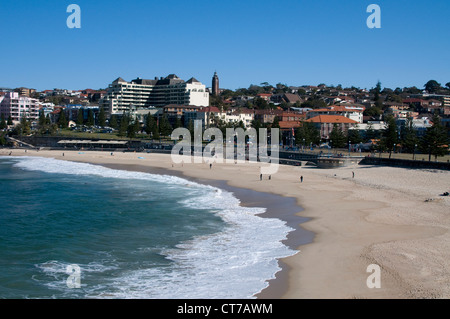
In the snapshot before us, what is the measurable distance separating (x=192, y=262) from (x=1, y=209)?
17.9 m

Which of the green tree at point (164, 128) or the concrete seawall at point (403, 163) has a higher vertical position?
the green tree at point (164, 128)

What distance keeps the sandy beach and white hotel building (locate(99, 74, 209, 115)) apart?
82.0 metres

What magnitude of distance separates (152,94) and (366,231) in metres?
122

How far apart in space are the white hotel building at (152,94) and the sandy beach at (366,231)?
269 ft

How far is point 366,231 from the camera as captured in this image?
20719mm

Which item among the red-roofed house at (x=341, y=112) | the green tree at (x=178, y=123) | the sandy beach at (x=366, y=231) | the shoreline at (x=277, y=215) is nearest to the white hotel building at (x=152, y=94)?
the green tree at (x=178, y=123)

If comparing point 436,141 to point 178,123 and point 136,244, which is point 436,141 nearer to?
point 136,244

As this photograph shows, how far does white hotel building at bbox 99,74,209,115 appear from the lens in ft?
408

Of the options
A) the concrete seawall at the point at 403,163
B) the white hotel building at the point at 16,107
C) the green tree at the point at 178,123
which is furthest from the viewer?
the white hotel building at the point at 16,107

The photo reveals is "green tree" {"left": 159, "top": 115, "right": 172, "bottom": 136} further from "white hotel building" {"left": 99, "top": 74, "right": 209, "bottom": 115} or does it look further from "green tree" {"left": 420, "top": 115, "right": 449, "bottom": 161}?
"green tree" {"left": 420, "top": 115, "right": 449, "bottom": 161}

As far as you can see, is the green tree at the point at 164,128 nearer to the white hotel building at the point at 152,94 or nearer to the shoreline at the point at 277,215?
the white hotel building at the point at 152,94

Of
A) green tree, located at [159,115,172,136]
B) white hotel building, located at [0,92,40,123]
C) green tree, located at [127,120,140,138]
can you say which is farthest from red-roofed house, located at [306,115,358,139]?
white hotel building, located at [0,92,40,123]

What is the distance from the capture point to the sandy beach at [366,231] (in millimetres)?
13628
